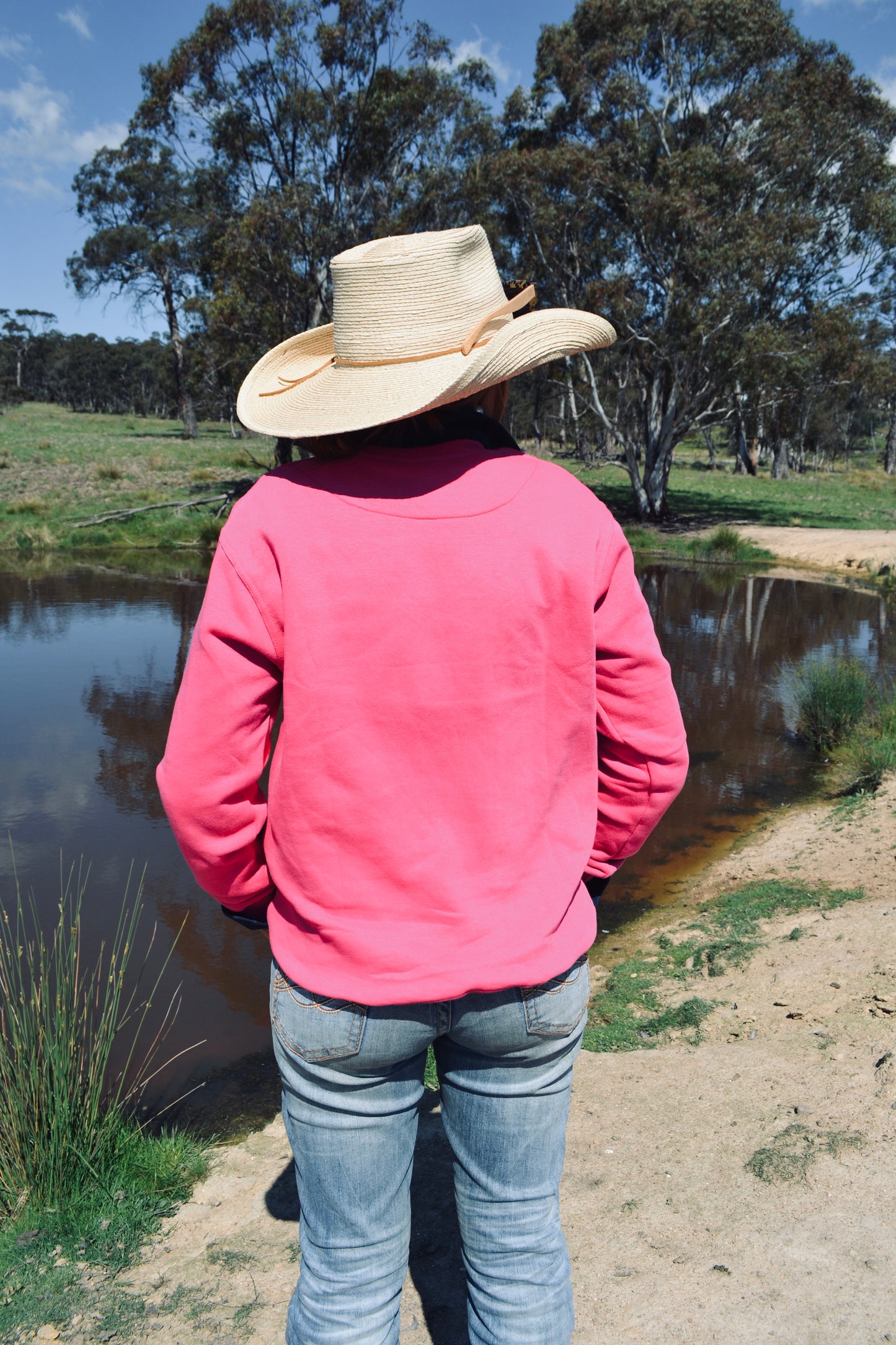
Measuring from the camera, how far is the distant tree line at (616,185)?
59.1ft

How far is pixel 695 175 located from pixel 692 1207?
62.7 feet

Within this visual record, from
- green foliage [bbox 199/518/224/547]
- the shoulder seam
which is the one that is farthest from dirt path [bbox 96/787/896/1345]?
green foliage [bbox 199/518/224/547]

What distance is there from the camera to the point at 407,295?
1253 millimetres

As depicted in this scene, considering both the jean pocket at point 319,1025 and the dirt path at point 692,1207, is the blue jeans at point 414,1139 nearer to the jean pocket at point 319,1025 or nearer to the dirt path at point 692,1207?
the jean pocket at point 319,1025

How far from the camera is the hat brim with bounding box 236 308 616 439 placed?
1.19m

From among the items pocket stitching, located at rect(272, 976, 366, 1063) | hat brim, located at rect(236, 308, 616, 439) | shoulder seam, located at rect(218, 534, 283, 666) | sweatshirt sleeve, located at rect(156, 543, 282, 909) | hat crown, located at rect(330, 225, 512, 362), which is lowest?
pocket stitching, located at rect(272, 976, 366, 1063)

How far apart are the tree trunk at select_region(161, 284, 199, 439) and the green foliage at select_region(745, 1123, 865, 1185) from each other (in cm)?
3580

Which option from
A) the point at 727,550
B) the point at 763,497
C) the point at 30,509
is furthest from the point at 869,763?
the point at 763,497

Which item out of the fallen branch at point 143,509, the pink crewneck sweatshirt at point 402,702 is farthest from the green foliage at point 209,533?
the pink crewneck sweatshirt at point 402,702

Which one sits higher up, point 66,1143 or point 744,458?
point 744,458

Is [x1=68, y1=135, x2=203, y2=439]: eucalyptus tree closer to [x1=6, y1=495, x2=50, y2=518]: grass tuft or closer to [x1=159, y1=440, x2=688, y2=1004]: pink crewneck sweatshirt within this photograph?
[x1=6, y1=495, x2=50, y2=518]: grass tuft

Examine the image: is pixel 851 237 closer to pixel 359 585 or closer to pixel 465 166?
pixel 465 166

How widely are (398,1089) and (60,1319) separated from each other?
1259 millimetres

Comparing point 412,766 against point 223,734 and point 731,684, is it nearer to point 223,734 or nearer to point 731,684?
point 223,734
